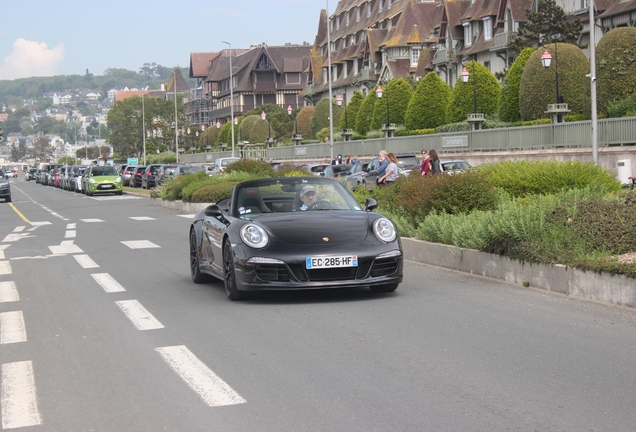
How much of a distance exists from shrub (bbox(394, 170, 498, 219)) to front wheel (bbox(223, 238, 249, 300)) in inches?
223

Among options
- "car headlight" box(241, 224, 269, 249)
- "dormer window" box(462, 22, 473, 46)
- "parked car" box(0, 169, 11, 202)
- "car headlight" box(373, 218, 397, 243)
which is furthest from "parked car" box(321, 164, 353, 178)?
"car headlight" box(241, 224, 269, 249)

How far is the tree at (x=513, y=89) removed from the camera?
169ft

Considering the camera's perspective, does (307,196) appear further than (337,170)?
No

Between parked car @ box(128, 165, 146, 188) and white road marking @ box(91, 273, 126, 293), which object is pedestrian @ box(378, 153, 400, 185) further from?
parked car @ box(128, 165, 146, 188)

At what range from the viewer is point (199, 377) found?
6977 millimetres

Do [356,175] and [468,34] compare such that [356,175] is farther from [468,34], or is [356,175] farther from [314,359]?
[468,34]

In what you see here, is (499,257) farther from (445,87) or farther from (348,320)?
(445,87)

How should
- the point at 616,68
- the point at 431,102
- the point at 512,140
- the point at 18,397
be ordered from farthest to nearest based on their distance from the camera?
1. the point at 431,102
2. the point at 512,140
3. the point at 616,68
4. the point at 18,397

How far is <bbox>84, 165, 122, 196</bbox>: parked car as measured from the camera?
5522 centimetres

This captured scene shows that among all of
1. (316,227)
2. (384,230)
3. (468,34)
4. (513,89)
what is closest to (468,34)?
(468,34)

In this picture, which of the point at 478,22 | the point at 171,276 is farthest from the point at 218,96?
the point at 171,276

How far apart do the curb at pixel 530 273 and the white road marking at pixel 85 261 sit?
506cm

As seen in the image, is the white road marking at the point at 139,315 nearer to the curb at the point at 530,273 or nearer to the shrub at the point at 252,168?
the curb at the point at 530,273

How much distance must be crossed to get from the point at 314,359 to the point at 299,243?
3.00 metres
